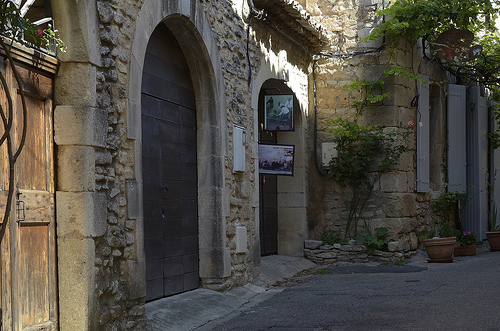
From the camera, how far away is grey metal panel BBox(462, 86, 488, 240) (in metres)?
13.0

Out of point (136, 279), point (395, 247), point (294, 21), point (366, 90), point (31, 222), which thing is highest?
point (294, 21)

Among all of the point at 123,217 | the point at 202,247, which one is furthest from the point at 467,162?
the point at 123,217

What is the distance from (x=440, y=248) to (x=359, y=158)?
193 centimetres

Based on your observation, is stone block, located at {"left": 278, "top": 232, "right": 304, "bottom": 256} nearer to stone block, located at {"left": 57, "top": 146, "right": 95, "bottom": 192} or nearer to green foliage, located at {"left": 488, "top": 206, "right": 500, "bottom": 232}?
green foliage, located at {"left": 488, "top": 206, "right": 500, "bottom": 232}

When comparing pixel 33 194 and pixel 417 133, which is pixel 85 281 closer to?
pixel 33 194

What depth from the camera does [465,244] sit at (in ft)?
39.5

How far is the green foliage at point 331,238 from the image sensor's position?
433 inches

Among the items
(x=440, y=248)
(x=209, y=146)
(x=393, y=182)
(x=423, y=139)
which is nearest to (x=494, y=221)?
(x=423, y=139)

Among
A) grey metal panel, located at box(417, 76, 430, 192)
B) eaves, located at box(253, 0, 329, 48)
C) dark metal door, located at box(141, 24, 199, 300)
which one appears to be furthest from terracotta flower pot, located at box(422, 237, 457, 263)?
dark metal door, located at box(141, 24, 199, 300)

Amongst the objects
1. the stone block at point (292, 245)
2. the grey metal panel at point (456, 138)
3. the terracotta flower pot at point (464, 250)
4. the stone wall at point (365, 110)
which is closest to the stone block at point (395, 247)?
the stone wall at point (365, 110)

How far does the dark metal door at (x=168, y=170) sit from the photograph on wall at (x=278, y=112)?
3070mm

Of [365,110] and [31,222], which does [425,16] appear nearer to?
[365,110]

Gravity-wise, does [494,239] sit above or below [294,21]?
below

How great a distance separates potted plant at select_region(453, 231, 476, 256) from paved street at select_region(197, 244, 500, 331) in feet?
7.78
